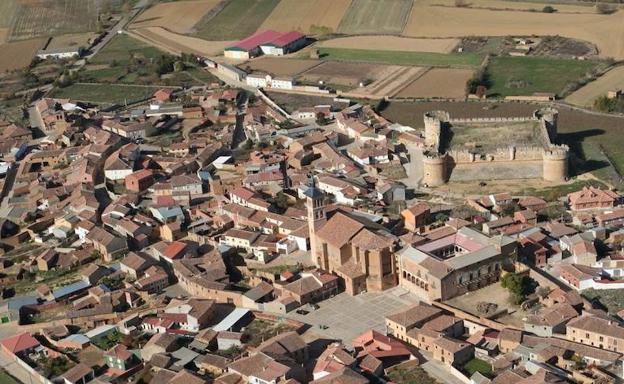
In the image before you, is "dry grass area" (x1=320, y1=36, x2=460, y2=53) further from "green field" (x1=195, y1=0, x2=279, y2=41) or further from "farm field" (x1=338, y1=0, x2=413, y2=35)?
"green field" (x1=195, y1=0, x2=279, y2=41)

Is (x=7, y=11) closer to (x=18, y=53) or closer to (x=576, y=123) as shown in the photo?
A: (x=18, y=53)

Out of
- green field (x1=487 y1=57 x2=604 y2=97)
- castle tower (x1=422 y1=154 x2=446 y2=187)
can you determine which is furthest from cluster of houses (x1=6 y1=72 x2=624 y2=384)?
green field (x1=487 y1=57 x2=604 y2=97)

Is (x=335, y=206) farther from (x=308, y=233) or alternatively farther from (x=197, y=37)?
(x=197, y=37)

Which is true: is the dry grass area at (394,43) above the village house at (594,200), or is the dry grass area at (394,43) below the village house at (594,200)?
above

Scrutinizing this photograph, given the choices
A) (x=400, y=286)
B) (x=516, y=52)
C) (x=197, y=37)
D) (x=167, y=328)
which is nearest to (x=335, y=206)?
(x=400, y=286)

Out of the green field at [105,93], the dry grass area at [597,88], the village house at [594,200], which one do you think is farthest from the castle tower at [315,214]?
the green field at [105,93]

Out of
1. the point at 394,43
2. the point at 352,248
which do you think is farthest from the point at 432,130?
the point at 394,43

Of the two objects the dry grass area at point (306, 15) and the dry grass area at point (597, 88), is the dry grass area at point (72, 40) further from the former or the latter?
the dry grass area at point (597, 88)
